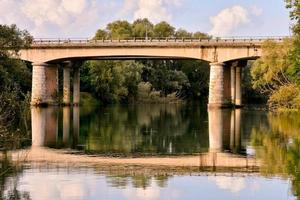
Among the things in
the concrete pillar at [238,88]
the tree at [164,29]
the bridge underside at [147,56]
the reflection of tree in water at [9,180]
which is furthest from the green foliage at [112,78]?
the reflection of tree in water at [9,180]

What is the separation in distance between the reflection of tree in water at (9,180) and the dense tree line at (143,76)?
2934 inches

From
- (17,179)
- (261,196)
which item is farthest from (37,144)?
(261,196)

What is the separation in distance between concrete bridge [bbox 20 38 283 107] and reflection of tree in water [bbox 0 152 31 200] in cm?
5201

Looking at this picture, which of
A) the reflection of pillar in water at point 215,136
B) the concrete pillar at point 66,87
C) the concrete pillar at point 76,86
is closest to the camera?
the reflection of pillar in water at point 215,136

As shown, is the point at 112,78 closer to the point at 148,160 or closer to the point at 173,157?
the point at 173,157

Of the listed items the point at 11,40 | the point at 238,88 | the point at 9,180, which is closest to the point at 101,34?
the point at 238,88

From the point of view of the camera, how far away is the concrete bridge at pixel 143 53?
79438 mm

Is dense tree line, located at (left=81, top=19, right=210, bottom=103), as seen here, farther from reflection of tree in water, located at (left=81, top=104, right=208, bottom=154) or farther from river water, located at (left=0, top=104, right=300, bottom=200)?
river water, located at (left=0, top=104, right=300, bottom=200)

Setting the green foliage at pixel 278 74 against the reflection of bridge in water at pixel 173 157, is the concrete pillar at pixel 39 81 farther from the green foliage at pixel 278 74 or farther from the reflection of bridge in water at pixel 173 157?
the reflection of bridge in water at pixel 173 157

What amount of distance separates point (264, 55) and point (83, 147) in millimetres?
37435

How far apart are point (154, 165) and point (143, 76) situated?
9016 centimetres

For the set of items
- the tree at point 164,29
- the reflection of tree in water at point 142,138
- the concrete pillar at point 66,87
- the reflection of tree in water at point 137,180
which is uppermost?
the tree at point 164,29

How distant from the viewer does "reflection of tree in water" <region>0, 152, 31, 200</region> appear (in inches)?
783

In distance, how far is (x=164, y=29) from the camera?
Answer: 135625 millimetres
